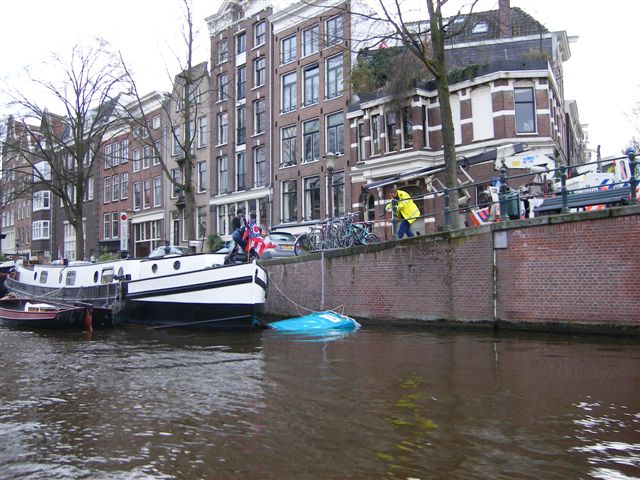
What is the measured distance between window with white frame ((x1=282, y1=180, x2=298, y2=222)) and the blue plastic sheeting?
619 inches

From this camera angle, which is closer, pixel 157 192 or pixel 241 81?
pixel 241 81

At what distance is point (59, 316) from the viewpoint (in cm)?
1390

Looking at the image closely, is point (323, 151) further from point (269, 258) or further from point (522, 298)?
point (522, 298)

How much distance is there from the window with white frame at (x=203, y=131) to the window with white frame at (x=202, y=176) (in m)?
1.27

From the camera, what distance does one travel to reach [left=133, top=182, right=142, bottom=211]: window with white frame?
40.6 metres

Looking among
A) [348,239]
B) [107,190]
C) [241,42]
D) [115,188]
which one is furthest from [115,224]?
[348,239]

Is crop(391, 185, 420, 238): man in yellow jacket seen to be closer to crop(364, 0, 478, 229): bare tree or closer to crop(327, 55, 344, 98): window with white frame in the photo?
crop(364, 0, 478, 229): bare tree

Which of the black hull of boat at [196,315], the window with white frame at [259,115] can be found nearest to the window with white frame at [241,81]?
the window with white frame at [259,115]

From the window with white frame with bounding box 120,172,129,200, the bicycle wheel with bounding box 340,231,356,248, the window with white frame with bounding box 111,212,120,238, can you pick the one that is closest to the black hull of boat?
the bicycle wheel with bounding box 340,231,356,248

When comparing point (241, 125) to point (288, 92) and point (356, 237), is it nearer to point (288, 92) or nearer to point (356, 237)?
point (288, 92)

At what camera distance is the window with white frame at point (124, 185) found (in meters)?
41.9

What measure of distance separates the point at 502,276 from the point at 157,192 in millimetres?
31601

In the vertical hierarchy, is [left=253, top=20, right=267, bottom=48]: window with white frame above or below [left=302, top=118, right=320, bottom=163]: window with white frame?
above

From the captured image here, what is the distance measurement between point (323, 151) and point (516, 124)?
9.91 m
